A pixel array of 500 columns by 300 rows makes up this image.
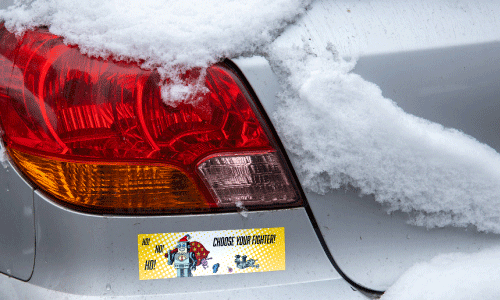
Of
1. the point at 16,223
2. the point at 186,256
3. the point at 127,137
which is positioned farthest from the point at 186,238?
the point at 16,223

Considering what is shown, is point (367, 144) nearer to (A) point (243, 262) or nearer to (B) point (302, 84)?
(B) point (302, 84)

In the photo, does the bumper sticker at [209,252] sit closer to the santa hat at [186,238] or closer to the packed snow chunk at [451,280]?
the santa hat at [186,238]

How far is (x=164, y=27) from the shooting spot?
0.94 metres

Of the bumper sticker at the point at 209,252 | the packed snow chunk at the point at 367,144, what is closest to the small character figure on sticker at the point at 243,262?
the bumper sticker at the point at 209,252

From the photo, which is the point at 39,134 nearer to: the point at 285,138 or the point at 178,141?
the point at 178,141

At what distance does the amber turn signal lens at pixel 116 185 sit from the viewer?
38.1 inches

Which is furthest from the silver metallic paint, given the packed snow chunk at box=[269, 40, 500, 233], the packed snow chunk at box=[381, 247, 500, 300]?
the packed snow chunk at box=[381, 247, 500, 300]

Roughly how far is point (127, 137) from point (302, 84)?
0.50 metres

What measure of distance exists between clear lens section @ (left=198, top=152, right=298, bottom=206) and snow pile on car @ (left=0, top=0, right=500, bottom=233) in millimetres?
65

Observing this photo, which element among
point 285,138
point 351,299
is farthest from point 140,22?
point 351,299

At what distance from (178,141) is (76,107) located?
28 centimetres

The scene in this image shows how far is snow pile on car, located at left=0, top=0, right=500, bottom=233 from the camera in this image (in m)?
0.93

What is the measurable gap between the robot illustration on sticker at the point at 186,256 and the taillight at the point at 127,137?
0.10m

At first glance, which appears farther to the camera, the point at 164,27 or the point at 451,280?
the point at 451,280
